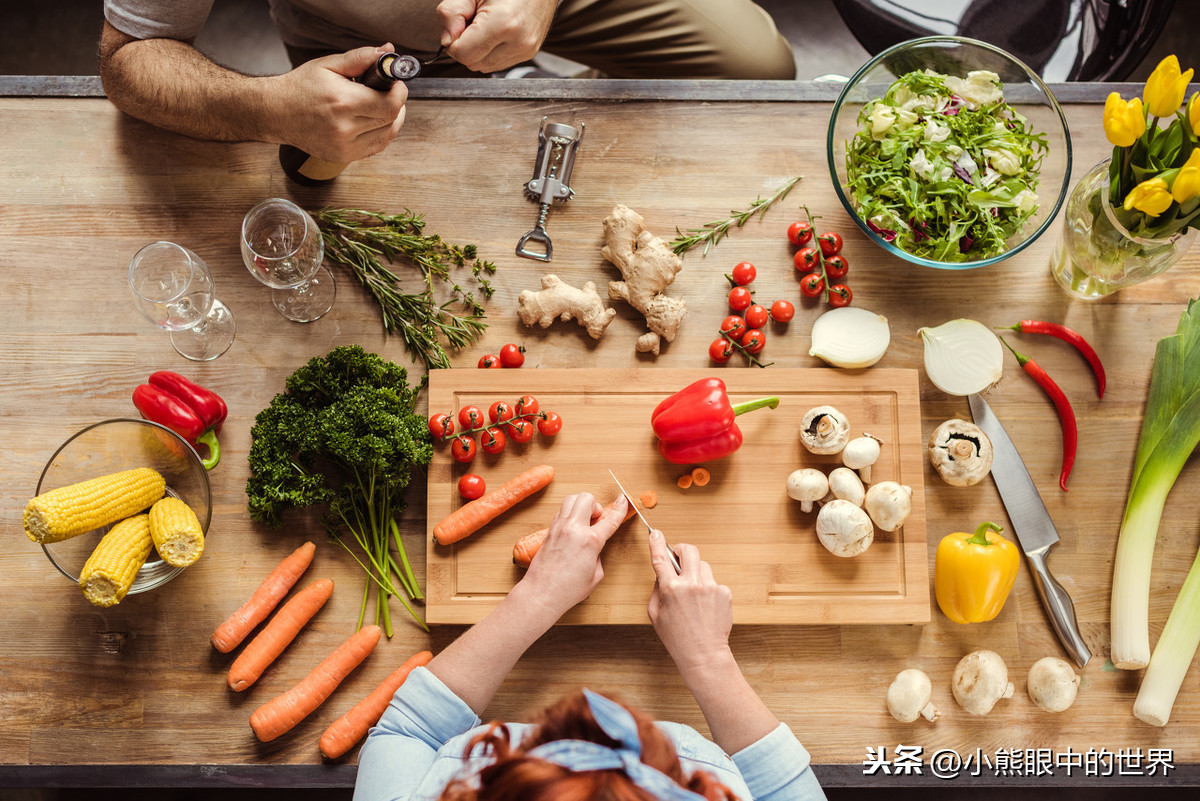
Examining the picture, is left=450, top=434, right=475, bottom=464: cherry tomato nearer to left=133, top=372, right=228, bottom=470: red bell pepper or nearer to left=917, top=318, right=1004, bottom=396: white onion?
left=133, top=372, right=228, bottom=470: red bell pepper

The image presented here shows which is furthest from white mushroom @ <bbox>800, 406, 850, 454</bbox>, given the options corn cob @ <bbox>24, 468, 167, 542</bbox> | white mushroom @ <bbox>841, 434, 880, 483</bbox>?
corn cob @ <bbox>24, 468, 167, 542</bbox>

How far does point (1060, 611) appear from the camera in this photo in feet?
6.07

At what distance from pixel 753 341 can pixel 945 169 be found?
0.59 meters

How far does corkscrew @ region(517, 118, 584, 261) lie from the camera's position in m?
1.93

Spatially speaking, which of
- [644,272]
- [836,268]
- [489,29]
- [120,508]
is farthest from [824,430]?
[120,508]

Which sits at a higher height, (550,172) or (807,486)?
(550,172)

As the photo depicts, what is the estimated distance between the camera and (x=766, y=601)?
1824mm

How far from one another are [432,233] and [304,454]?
0.65 m

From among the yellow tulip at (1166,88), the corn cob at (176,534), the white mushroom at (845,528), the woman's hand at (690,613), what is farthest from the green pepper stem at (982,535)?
the corn cob at (176,534)

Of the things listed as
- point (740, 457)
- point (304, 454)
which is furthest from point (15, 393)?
point (740, 457)

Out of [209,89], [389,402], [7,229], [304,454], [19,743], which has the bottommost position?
[19,743]

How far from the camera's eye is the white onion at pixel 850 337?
187 cm

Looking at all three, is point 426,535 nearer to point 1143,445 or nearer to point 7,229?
point 7,229

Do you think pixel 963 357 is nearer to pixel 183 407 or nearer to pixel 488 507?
pixel 488 507
